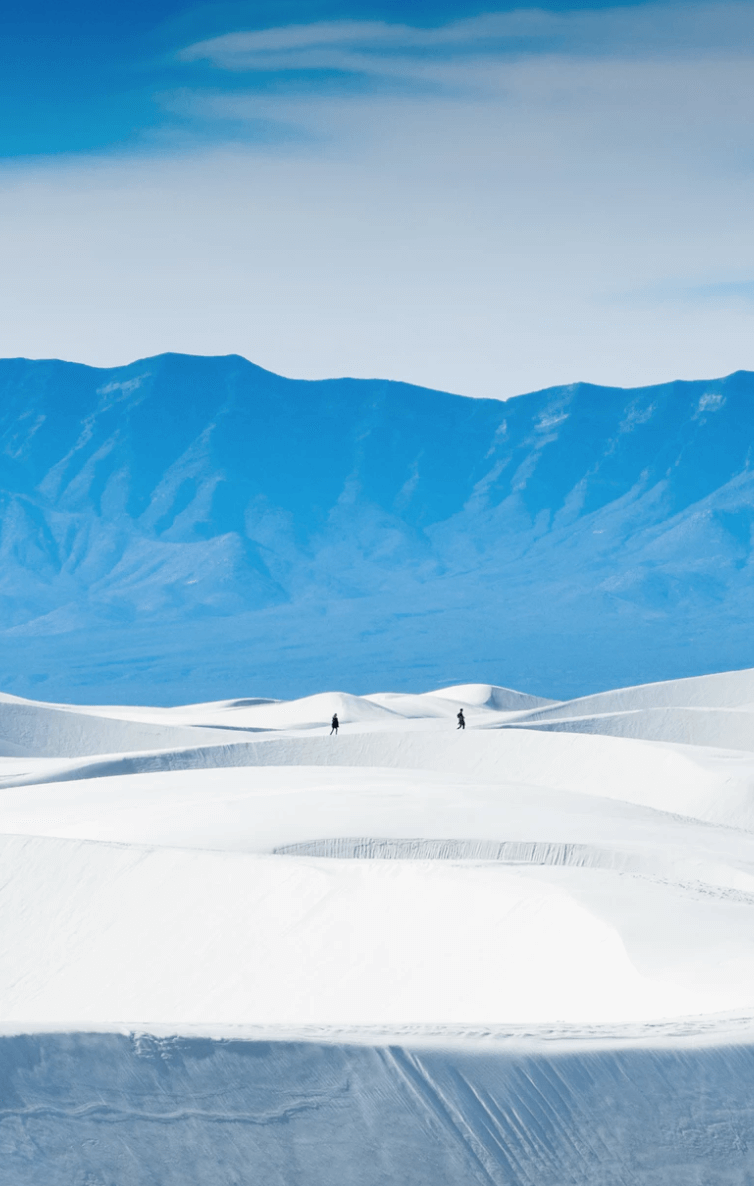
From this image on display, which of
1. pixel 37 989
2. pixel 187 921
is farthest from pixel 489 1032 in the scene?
pixel 37 989

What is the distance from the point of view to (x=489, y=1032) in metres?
10.2

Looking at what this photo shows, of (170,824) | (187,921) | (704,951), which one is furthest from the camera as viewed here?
(170,824)

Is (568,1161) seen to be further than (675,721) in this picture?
No

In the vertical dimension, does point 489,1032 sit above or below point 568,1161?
above

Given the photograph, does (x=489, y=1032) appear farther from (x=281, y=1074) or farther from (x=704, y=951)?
(x=704, y=951)

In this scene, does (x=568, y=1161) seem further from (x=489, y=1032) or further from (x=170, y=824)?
(x=170, y=824)

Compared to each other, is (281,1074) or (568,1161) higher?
(281,1074)

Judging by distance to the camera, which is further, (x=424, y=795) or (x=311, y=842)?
(x=424, y=795)

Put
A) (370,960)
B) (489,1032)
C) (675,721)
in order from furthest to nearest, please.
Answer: (675,721)
(370,960)
(489,1032)

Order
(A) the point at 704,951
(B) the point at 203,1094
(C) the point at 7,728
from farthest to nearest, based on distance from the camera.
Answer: (C) the point at 7,728 < (A) the point at 704,951 < (B) the point at 203,1094

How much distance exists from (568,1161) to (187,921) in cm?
894

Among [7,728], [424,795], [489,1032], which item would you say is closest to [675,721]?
[7,728]

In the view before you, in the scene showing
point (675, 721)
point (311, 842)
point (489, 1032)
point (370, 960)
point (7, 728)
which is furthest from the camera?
point (7, 728)

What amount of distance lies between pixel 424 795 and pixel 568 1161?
609 inches
